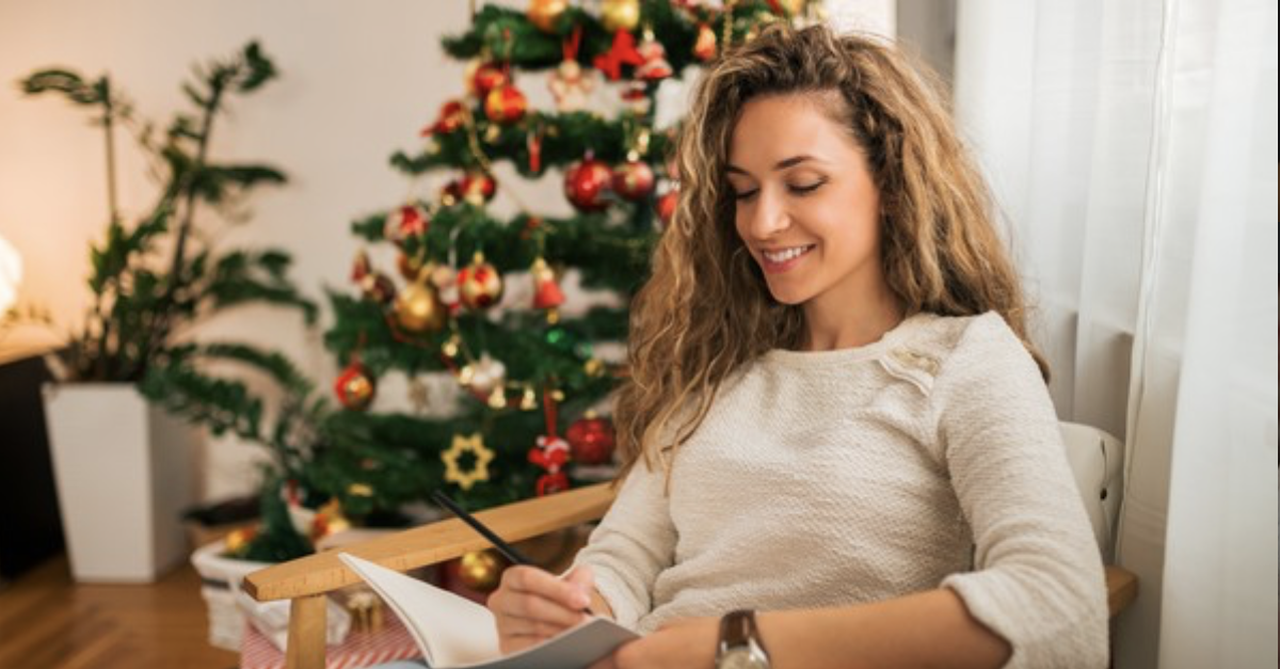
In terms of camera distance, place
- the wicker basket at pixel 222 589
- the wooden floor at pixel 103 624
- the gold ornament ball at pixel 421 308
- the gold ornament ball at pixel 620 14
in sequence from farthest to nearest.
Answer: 1. the wooden floor at pixel 103 624
2. the wicker basket at pixel 222 589
3. the gold ornament ball at pixel 421 308
4. the gold ornament ball at pixel 620 14

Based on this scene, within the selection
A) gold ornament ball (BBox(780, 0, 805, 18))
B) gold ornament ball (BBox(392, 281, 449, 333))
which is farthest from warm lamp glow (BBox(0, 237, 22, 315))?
gold ornament ball (BBox(780, 0, 805, 18))

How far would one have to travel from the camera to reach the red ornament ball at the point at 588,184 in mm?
1965

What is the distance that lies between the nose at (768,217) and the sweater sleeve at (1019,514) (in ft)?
0.74

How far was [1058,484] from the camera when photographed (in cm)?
106

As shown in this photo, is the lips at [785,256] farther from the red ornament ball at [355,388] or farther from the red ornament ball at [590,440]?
the red ornament ball at [355,388]

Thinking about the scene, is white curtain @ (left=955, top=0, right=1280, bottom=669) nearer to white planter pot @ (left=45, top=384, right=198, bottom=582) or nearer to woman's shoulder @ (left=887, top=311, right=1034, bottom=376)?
woman's shoulder @ (left=887, top=311, right=1034, bottom=376)

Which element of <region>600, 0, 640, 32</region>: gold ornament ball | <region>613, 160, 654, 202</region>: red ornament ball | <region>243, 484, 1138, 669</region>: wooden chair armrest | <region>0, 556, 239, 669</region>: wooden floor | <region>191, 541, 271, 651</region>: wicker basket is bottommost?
<region>0, 556, 239, 669</region>: wooden floor

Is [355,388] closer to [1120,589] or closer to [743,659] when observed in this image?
[743,659]

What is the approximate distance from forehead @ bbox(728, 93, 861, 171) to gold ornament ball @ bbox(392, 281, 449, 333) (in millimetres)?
896

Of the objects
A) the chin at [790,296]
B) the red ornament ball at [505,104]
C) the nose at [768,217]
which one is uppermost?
the red ornament ball at [505,104]

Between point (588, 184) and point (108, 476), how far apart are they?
5.99 feet

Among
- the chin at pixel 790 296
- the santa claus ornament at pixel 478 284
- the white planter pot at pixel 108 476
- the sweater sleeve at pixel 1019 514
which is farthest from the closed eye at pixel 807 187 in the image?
the white planter pot at pixel 108 476

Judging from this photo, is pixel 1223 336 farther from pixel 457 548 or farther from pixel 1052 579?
pixel 457 548

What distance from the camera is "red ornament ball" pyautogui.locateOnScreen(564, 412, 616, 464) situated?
2.01m
